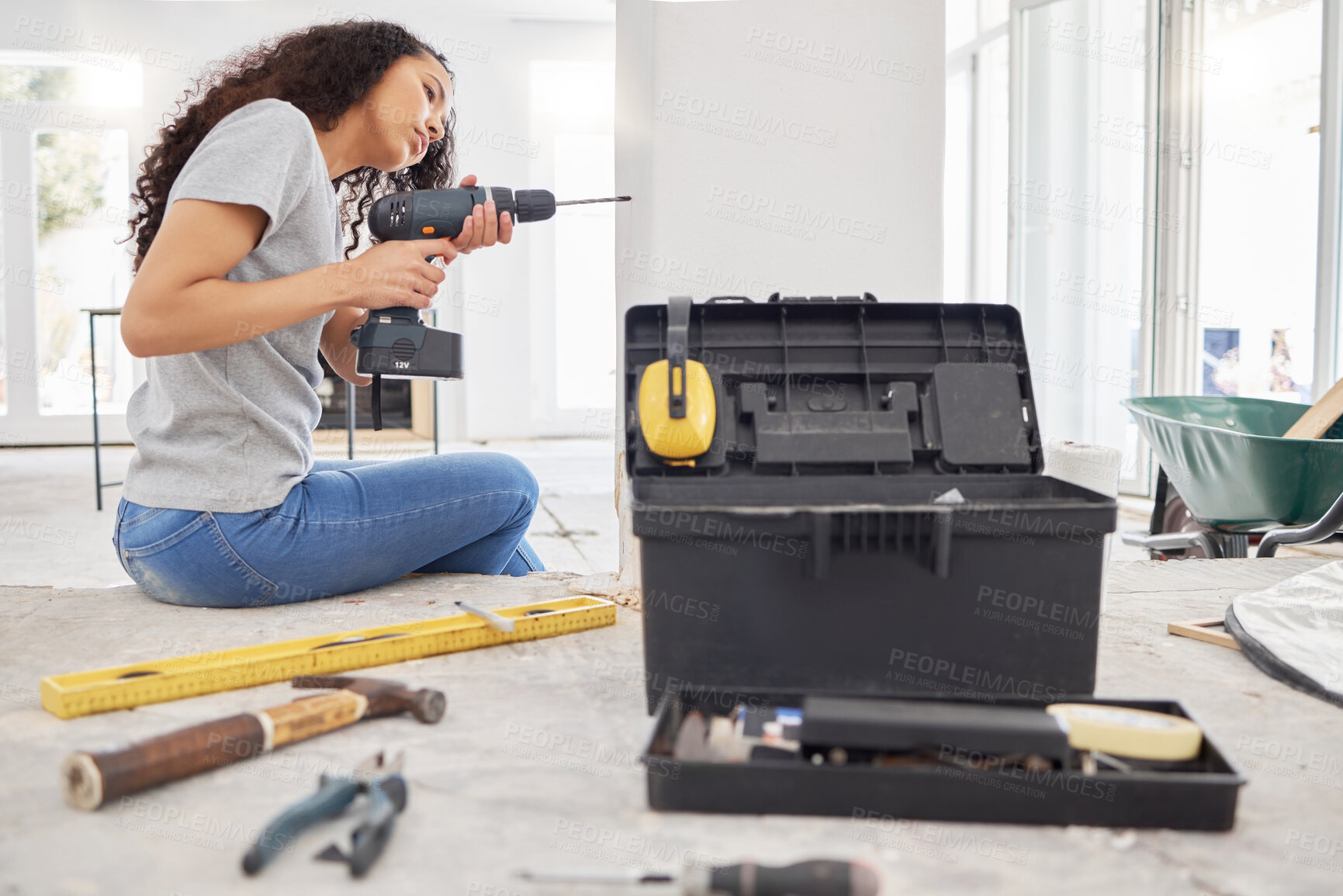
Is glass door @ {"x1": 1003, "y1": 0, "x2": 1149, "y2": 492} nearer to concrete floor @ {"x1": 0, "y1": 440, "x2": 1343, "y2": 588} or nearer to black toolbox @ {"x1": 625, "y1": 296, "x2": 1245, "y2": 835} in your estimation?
concrete floor @ {"x1": 0, "y1": 440, "x2": 1343, "y2": 588}

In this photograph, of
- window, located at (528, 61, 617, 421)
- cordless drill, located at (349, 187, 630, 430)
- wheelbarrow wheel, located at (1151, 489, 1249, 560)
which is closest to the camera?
cordless drill, located at (349, 187, 630, 430)

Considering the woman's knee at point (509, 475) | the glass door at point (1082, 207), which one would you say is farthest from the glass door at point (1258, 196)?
the woman's knee at point (509, 475)

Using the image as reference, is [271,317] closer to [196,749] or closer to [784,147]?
[196,749]

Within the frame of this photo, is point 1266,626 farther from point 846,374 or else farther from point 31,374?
point 31,374

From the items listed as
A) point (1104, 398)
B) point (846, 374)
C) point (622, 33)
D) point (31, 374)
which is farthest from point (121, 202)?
point (846, 374)

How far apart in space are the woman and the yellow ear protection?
483mm

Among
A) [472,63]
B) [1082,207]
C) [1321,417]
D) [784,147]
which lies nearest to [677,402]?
[784,147]

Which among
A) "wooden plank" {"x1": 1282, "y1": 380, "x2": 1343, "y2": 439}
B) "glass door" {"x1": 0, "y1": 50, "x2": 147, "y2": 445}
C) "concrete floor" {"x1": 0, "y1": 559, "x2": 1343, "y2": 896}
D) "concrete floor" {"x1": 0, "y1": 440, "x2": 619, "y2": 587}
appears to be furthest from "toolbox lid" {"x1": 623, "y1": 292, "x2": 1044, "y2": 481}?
"glass door" {"x1": 0, "y1": 50, "x2": 147, "y2": 445}

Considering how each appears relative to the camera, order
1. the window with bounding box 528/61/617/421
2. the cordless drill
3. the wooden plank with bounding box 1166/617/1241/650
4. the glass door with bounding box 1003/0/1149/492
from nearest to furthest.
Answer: the wooden plank with bounding box 1166/617/1241/650
the cordless drill
the glass door with bounding box 1003/0/1149/492
the window with bounding box 528/61/617/421

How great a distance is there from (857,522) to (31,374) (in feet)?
22.1

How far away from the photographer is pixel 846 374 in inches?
52.7

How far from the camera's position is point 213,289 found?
1294mm

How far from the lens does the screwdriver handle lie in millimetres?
672

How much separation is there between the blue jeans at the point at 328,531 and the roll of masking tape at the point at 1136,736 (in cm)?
105
